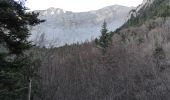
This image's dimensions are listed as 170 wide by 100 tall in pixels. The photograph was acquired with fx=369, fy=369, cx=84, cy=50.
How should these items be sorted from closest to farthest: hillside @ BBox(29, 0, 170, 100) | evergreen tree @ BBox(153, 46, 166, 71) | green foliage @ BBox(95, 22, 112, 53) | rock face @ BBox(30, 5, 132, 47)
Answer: hillside @ BBox(29, 0, 170, 100) < evergreen tree @ BBox(153, 46, 166, 71) < green foliage @ BBox(95, 22, 112, 53) < rock face @ BBox(30, 5, 132, 47)

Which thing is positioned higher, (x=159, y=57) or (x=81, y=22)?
(x=81, y=22)

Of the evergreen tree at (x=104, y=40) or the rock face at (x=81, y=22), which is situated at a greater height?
the rock face at (x=81, y=22)

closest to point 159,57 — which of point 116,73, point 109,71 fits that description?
point 116,73

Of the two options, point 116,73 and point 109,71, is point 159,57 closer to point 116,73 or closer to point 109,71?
point 116,73

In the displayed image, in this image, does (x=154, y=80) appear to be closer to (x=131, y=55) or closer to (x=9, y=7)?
(x=131, y=55)

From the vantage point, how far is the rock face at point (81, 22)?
14862 cm

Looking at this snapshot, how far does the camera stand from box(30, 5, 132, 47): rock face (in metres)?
149

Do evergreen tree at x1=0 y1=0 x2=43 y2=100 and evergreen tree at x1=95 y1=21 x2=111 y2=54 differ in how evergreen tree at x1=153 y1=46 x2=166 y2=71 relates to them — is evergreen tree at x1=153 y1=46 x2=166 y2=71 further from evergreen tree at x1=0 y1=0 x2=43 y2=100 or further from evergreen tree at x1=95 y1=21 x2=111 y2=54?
evergreen tree at x1=0 y1=0 x2=43 y2=100

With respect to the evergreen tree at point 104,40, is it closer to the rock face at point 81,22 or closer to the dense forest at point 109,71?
the dense forest at point 109,71

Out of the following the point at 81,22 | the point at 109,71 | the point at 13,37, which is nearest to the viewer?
the point at 13,37

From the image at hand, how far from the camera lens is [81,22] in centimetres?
16512

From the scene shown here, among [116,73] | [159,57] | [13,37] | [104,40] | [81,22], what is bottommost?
[116,73]

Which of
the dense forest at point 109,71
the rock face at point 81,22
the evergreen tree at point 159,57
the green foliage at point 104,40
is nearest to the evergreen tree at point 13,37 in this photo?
the dense forest at point 109,71

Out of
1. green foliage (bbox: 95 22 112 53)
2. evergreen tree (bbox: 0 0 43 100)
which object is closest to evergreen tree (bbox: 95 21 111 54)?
green foliage (bbox: 95 22 112 53)
